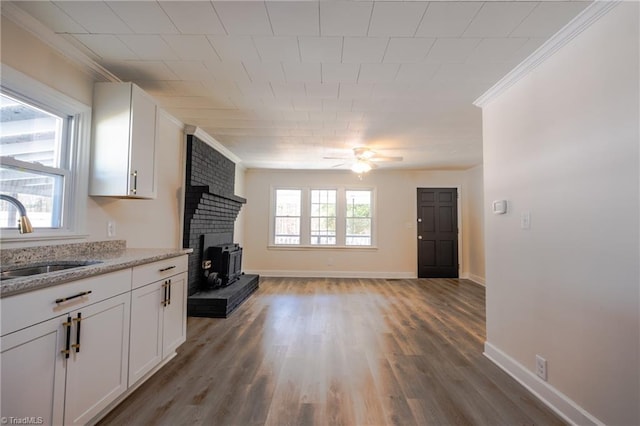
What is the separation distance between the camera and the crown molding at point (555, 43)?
155cm

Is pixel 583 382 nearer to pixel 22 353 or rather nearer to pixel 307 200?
pixel 22 353

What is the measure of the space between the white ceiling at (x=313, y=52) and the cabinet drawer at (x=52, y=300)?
1.60 meters

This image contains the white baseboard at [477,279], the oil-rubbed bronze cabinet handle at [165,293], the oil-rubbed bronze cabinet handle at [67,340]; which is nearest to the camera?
the oil-rubbed bronze cabinet handle at [67,340]

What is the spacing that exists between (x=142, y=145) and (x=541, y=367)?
3490 millimetres

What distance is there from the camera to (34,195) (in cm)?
193

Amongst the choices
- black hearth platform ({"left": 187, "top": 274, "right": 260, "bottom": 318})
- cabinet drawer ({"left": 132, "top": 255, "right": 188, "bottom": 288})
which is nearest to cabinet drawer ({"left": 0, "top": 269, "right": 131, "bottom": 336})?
cabinet drawer ({"left": 132, "top": 255, "right": 188, "bottom": 288})

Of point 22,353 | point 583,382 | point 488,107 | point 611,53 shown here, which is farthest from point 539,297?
point 22,353

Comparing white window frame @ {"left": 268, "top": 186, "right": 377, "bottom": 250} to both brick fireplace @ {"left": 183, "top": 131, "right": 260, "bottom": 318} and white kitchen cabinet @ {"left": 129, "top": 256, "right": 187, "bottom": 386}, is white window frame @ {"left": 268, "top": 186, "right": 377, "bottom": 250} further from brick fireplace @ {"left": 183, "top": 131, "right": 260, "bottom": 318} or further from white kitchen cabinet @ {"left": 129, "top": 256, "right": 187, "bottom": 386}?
white kitchen cabinet @ {"left": 129, "top": 256, "right": 187, "bottom": 386}

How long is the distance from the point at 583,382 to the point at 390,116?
2.73m

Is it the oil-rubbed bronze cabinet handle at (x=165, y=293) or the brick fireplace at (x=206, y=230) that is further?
the brick fireplace at (x=206, y=230)

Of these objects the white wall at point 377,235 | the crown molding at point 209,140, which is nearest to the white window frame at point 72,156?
the crown molding at point 209,140

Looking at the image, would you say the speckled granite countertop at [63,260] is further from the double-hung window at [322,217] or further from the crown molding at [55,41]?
the double-hung window at [322,217]

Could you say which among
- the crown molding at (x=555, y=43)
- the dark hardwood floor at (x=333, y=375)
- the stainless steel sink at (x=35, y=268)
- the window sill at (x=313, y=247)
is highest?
the crown molding at (x=555, y=43)

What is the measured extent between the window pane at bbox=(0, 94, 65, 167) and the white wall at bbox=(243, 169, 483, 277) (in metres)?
4.43
